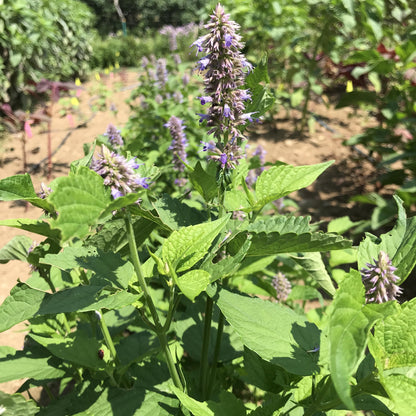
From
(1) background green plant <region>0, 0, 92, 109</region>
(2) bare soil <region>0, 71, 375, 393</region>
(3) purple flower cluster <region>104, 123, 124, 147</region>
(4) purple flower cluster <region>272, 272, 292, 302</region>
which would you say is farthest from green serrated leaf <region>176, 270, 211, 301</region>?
(1) background green plant <region>0, 0, 92, 109</region>

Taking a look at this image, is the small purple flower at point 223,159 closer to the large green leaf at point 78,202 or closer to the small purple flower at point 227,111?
the small purple flower at point 227,111

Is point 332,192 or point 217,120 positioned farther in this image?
point 332,192

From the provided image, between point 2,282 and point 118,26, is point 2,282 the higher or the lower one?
the lower one

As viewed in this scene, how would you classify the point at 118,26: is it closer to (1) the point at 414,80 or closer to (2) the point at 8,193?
(1) the point at 414,80

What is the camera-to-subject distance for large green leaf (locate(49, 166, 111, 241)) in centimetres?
64

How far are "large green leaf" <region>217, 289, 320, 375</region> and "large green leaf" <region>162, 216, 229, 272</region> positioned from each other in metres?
0.19

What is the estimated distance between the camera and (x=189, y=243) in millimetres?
932

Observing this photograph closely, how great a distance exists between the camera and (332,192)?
471 cm

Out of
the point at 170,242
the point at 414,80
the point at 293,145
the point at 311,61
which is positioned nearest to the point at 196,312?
the point at 170,242

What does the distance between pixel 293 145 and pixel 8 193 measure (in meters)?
Answer: 5.43

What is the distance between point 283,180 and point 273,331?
1.49ft

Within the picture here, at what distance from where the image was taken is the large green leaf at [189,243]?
0.93 metres

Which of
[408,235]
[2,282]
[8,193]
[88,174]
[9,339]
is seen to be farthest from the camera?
[2,282]

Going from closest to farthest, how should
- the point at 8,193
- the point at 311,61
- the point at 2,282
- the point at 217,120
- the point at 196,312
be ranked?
the point at 8,193
the point at 217,120
the point at 196,312
the point at 2,282
the point at 311,61
